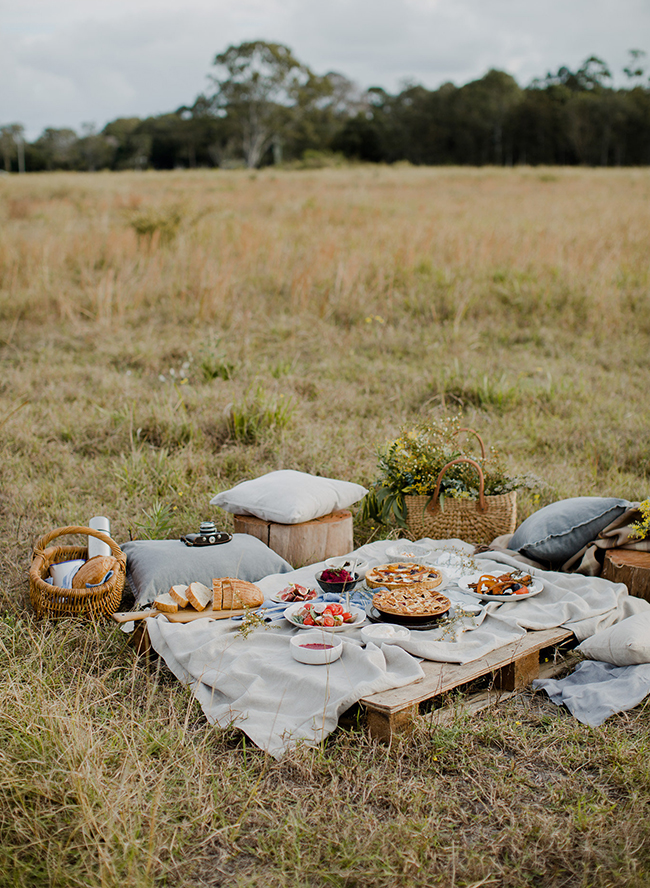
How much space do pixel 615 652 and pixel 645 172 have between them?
88.6 feet

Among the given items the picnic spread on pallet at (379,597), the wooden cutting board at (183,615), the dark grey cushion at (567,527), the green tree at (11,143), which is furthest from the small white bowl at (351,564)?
the green tree at (11,143)

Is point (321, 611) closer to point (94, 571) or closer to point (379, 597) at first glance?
point (379, 597)

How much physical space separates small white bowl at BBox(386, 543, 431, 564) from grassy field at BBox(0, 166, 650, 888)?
0.40 meters

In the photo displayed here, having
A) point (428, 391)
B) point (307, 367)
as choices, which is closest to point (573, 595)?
point (428, 391)

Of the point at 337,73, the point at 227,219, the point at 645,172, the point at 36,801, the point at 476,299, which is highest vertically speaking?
the point at 337,73

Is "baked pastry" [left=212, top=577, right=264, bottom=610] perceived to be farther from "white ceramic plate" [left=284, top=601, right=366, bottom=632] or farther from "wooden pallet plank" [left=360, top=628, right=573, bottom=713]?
"wooden pallet plank" [left=360, top=628, right=573, bottom=713]

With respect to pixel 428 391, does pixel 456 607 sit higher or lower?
lower

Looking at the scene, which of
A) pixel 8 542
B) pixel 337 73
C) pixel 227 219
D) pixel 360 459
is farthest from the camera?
pixel 337 73

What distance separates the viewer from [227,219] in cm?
1292

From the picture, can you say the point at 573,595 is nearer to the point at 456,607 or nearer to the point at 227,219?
the point at 456,607

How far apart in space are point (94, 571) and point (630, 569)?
2751 millimetres

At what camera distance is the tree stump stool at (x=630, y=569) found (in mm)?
3768

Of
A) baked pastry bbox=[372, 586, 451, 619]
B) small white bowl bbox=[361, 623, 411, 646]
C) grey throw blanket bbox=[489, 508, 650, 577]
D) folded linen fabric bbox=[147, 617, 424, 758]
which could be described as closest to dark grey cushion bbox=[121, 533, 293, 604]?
folded linen fabric bbox=[147, 617, 424, 758]

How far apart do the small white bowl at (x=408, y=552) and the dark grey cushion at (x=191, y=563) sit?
23.1 inches
